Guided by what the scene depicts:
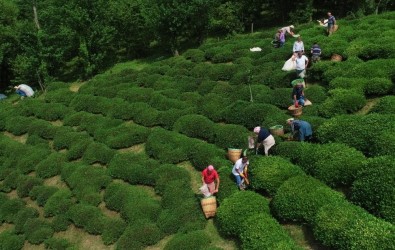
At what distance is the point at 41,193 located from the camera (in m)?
20.5

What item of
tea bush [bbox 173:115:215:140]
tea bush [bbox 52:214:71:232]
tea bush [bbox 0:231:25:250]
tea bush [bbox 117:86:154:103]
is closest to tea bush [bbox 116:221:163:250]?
tea bush [bbox 52:214:71:232]

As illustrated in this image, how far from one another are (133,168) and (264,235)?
28.5 ft

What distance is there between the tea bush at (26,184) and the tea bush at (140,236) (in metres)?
7.83

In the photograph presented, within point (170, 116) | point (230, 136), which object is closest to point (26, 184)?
point (170, 116)

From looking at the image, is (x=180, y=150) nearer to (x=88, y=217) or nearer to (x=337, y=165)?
(x=88, y=217)

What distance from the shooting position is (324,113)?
18.1m

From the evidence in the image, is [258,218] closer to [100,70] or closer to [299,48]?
[299,48]

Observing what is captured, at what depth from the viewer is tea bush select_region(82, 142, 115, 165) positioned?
21391mm

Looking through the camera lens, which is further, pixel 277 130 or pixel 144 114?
pixel 144 114

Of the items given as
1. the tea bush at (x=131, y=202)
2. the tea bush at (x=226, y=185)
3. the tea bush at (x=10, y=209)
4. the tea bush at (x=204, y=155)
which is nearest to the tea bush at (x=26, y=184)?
the tea bush at (x=10, y=209)

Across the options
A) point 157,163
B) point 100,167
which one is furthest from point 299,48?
point 100,167

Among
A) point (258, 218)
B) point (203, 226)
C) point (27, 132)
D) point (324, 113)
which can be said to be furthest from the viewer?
point (27, 132)

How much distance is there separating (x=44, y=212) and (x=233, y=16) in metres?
26.2

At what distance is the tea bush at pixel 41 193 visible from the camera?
795 inches
